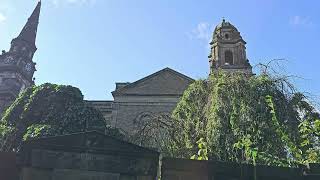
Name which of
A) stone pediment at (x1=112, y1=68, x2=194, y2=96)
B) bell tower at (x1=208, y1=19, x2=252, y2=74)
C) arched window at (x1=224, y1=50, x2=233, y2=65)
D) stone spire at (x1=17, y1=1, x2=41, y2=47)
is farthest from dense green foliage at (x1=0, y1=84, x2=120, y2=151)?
stone spire at (x1=17, y1=1, x2=41, y2=47)

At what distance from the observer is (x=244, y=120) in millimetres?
10430

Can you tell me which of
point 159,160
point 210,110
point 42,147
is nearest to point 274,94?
point 210,110

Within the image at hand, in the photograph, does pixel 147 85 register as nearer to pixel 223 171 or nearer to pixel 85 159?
pixel 223 171

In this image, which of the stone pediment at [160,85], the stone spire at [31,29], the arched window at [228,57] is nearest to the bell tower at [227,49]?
the arched window at [228,57]

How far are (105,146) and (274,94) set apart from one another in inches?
261

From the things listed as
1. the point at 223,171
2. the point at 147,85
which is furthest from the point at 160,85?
the point at 223,171

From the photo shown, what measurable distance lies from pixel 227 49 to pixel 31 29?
22308 millimetres

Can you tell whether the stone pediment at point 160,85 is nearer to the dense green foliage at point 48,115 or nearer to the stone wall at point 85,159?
the dense green foliage at point 48,115

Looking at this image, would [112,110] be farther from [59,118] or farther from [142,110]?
[59,118]

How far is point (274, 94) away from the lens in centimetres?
1097

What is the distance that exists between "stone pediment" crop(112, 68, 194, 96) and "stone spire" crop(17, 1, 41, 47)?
17.8m

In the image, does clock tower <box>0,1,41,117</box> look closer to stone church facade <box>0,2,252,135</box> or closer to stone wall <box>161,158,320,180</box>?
stone church facade <box>0,2,252,135</box>

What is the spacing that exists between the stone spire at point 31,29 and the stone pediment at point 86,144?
37.7 m

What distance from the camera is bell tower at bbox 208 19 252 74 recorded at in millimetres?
30359
